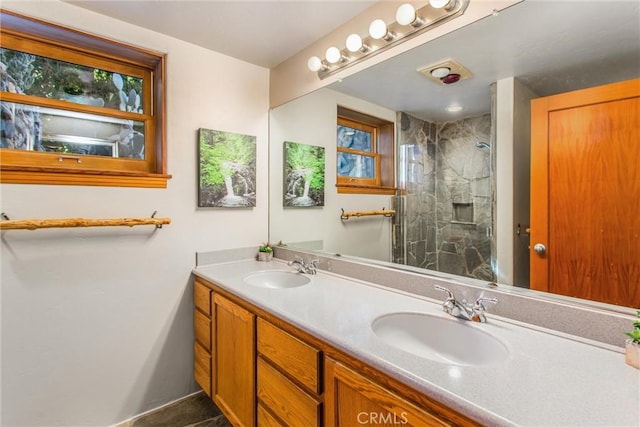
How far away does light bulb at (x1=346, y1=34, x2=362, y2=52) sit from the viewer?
5.08 ft

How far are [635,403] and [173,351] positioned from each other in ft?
6.73

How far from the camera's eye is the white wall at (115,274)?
1.43m

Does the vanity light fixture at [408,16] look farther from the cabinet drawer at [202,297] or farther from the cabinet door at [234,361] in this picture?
the cabinet drawer at [202,297]

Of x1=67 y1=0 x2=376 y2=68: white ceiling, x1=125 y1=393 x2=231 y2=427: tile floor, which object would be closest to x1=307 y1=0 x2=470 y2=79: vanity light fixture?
x1=67 y1=0 x2=376 y2=68: white ceiling

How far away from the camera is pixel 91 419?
1.59 m

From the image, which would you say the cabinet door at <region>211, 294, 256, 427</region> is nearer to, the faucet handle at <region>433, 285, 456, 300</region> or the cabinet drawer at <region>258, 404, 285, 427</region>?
the cabinet drawer at <region>258, 404, 285, 427</region>

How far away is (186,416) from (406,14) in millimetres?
2410

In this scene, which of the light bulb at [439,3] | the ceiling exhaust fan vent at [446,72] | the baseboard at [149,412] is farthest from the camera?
the baseboard at [149,412]

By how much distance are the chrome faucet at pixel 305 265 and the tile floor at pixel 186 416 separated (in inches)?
38.2

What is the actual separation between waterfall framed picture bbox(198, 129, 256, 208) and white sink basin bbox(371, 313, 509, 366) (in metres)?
1.34

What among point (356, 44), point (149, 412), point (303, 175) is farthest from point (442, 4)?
point (149, 412)

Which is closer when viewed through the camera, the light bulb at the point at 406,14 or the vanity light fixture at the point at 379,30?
the light bulb at the point at 406,14

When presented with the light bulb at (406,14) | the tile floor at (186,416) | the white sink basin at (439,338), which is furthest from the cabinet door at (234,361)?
the light bulb at (406,14)

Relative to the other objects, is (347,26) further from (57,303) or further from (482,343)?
(57,303)
